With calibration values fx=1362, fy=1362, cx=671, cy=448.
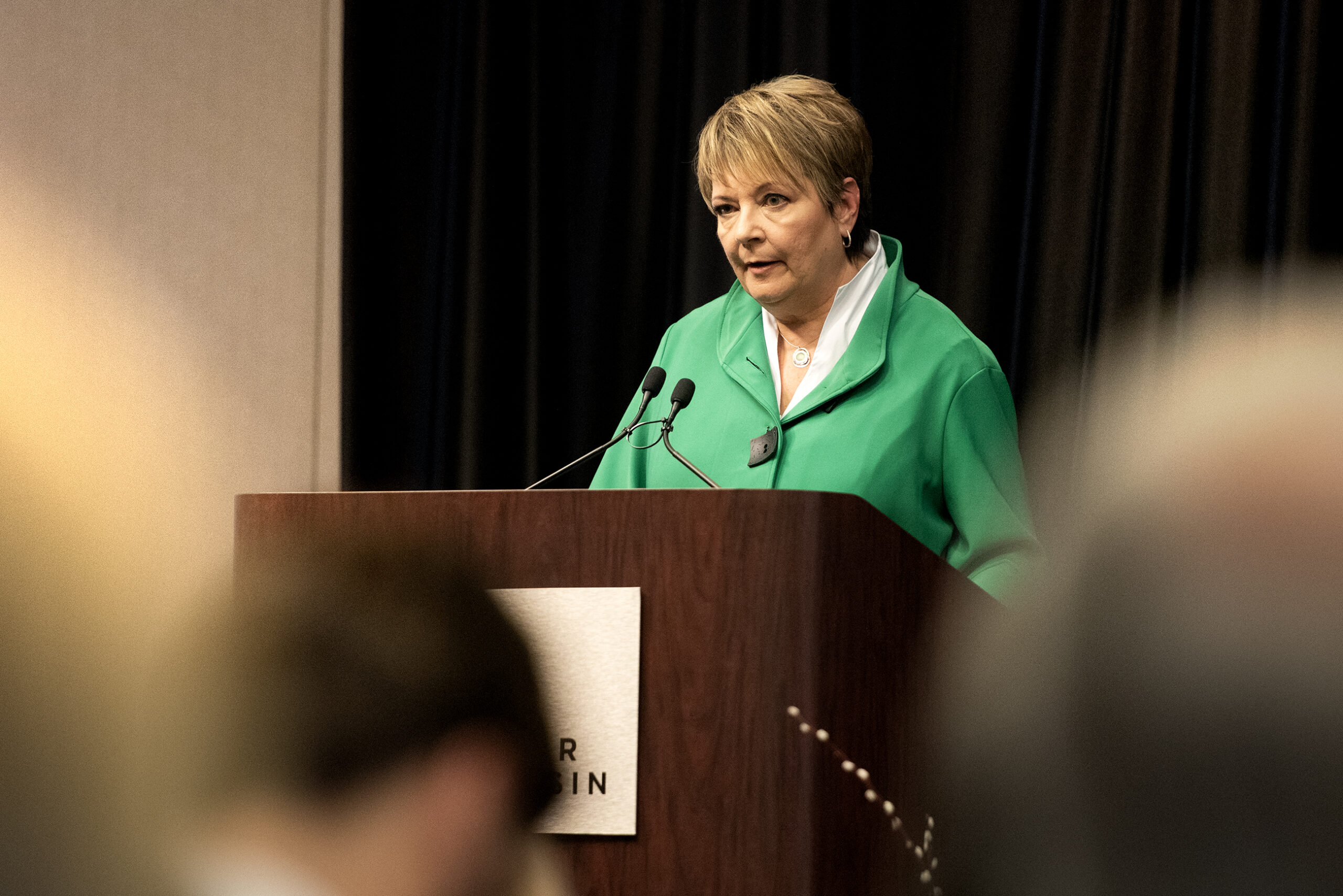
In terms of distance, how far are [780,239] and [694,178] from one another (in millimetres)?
1170

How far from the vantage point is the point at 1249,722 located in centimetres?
56

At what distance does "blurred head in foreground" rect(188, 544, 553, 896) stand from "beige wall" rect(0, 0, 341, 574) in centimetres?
233

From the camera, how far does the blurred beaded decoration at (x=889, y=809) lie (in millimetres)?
1154

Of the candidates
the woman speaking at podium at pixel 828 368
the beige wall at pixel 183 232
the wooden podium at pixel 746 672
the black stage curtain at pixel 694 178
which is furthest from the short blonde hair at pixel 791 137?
the beige wall at pixel 183 232

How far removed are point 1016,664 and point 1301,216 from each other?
172 cm

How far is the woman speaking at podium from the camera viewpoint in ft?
5.60

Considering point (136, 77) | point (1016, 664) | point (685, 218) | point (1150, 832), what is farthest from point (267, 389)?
point (1150, 832)

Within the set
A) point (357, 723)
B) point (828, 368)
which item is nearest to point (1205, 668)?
point (357, 723)

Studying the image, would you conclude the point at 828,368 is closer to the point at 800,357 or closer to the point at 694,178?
the point at 800,357

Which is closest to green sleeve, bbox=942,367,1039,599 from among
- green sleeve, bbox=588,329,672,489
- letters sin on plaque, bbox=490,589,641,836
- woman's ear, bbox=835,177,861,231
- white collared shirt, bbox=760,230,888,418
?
white collared shirt, bbox=760,230,888,418

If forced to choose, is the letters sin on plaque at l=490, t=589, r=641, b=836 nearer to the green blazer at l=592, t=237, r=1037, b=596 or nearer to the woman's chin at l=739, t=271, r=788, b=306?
the green blazer at l=592, t=237, r=1037, b=596

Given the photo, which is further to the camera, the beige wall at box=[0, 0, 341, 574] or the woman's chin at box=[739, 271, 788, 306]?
the beige wall at box=[0, 0, 341, 574]

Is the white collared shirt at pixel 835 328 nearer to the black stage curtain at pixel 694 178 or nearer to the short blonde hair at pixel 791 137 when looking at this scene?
the short blonde hair at pixel 791 137

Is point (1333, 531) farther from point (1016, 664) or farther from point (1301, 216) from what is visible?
point (1301, 216)
